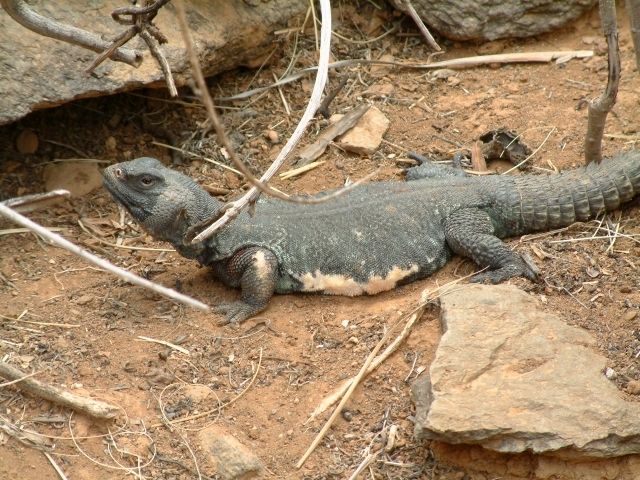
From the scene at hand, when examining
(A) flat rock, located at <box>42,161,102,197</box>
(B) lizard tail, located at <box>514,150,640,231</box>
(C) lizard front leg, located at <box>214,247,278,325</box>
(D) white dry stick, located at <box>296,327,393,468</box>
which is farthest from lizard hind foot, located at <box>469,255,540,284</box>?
(A) flat rock, located at <box>42,161,102,197</box>

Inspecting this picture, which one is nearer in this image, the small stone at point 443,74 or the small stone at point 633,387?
the small stone at point 633,387

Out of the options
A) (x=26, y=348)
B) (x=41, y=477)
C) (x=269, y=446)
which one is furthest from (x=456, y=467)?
(x=26, y=348)

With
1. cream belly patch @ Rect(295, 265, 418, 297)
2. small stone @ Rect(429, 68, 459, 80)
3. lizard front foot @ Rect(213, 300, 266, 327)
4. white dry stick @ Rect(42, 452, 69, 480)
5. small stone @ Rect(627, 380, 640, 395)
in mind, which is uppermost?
small stone @ Rect(429, 68, 459, 80)

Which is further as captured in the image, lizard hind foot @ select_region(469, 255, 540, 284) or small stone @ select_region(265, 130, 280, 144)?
small stone @ select_region(265, 130, 280, 144)

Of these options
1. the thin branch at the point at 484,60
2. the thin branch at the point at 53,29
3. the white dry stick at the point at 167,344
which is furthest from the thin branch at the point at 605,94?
the white dry stick at the point at 167,344

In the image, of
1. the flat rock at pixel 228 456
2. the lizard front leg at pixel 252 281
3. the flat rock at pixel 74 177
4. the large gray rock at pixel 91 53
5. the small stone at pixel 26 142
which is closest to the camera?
the flat rock at pixel 228 456

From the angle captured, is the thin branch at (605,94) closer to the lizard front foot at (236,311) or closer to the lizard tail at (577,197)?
the lizard tail at (577,197)

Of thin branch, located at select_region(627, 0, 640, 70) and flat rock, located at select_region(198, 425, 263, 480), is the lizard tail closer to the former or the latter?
thin branch, located at select_region(627, 0, 640, 70)

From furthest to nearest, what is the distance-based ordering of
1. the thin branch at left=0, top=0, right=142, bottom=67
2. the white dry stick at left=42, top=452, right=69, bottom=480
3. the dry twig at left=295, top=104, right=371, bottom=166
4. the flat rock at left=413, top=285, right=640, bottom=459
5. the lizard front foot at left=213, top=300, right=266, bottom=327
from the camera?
1. the dry twig at left=295, top=104, right=371, bottom=166
2. the lizard front foot at left=213, top=300, right=266, bottom=327
3. the thin branch at left=0, top=0, right=142, bottom=67
4. the white dry stick at left=42, top=452, right=69, bottom=480
5. the flat rock at left=413, top=285, right=640, bottom=459

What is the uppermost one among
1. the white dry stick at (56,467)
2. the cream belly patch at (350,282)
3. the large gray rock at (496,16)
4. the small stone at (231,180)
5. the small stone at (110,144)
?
the large gray rock at (496,16)
